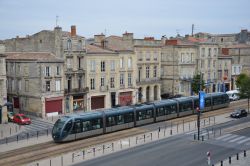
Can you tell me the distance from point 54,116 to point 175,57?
2706 centimetres

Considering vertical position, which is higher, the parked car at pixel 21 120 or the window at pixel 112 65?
the window at pixel 112 65

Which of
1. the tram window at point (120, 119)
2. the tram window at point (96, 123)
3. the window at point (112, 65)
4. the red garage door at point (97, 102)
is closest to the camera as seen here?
the tram window at point (96, 123)

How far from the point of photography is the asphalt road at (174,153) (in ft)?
96.4

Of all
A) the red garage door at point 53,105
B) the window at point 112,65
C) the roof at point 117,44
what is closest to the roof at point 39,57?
the red garage door at point 53,105

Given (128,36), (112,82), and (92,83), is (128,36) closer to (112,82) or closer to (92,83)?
(112,82)

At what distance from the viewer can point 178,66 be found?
220 ft

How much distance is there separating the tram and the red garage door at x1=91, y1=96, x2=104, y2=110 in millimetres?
13017

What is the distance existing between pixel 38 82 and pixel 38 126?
24.5 ft

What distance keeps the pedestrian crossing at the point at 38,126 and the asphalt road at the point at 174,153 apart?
1474cm

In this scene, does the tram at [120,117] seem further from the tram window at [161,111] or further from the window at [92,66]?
the window at [92,66]

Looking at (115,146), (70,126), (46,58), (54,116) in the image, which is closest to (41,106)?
(54,116)

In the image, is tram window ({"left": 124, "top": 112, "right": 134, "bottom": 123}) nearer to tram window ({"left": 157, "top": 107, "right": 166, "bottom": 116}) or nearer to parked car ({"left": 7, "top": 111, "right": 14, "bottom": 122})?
tram window ({"left": 157, "top": 107, "right": 166, "bottom": 116})

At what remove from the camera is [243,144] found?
114 ft

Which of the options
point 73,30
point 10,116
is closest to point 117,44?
point 73,30
